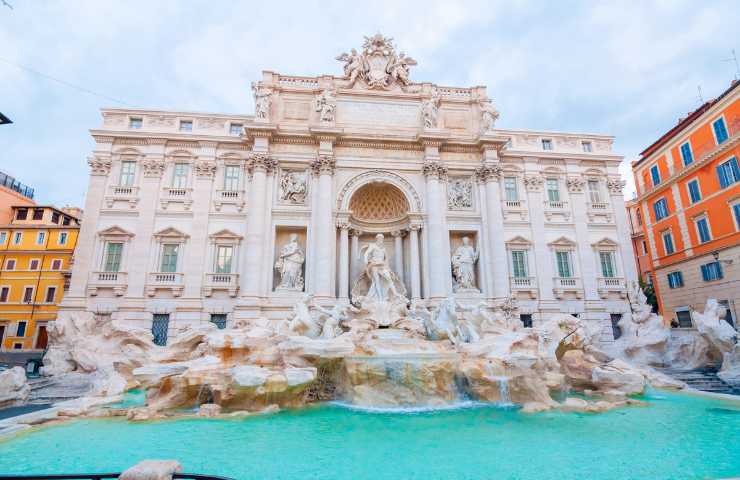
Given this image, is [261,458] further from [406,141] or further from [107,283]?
[406,141]

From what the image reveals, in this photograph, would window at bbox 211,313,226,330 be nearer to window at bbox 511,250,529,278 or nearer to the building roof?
window at bbox 511,250,529,278

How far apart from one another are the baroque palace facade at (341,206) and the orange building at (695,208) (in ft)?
11.1

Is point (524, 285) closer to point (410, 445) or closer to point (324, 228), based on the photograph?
point (324, 228)

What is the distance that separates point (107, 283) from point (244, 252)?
19.7 feet

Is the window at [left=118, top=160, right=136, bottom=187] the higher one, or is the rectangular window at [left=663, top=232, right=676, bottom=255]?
the window at [left=118, top=160, right=136, bottom=187]

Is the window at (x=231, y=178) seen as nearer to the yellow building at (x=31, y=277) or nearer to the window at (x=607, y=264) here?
the yellow building at (x=31, y=277)

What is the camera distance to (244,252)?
1716cm

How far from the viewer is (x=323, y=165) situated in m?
17.8

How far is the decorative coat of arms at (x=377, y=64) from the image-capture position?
19.6 m

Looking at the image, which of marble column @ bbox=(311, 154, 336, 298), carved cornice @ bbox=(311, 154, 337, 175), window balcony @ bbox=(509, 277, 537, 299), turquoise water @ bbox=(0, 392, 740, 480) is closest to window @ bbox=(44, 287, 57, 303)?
marble column @ bbox=(311, 154, 336, 298)

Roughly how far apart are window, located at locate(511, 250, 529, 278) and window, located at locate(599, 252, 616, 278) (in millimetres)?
4152

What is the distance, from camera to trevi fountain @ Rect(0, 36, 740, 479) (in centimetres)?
558

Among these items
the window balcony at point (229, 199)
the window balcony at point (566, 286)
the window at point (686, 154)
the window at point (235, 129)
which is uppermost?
the window at point (235, 129)

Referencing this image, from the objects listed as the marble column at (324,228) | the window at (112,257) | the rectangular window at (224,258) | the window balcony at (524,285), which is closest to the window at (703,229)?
the window balcony at (524,285)
